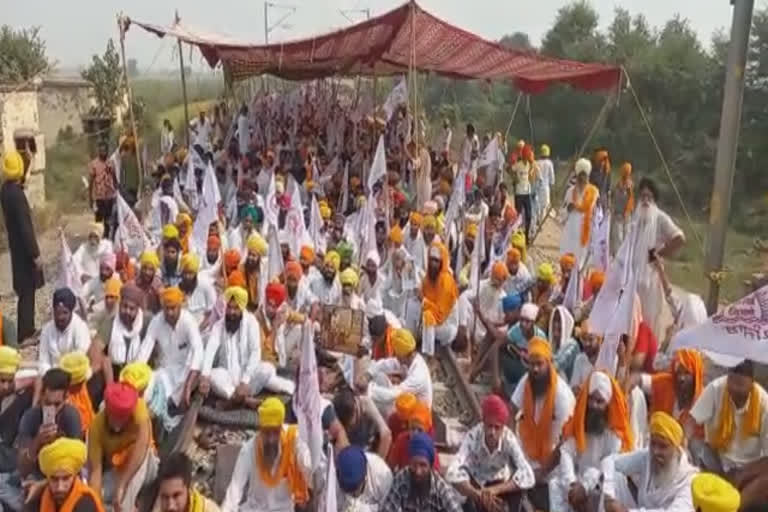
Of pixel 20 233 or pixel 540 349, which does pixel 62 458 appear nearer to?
pixel 540 349

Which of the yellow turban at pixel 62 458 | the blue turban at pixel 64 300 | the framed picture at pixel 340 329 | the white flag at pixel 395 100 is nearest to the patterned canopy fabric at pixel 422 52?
the white flag at pixel 395 100

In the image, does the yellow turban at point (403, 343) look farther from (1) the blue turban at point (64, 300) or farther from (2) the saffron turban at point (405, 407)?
(1) the blue turban at point (64, 300)

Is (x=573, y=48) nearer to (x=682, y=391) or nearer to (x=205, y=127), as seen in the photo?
(x=205, y=127)

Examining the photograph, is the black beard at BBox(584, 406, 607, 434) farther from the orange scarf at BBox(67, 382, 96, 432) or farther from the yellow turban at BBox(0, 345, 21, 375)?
the yellow turban at BBox(0, 345, 21, 375)

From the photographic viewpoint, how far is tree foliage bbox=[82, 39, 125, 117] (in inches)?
952

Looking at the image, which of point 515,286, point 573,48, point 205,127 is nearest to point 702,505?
point 515,286

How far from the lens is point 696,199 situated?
1026 inches

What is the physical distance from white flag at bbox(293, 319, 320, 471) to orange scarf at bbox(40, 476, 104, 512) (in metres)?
1.29

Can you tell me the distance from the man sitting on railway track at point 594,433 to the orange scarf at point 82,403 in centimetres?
275

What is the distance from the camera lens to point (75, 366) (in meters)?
5.56

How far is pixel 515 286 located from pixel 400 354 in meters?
2.61

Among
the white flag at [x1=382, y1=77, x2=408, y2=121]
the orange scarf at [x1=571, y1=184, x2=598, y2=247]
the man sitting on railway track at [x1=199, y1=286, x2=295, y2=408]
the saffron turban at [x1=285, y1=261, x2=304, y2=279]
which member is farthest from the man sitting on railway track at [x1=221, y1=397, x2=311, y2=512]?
the white flag at [x1=382, y1=77, x2=408, y2=121]

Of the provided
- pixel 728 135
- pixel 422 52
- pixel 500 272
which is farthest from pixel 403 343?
pixel 422 52

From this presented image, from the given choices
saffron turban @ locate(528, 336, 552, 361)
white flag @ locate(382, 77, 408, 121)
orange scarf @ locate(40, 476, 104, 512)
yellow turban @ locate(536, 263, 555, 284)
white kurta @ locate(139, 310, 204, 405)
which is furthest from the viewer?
white flag @ locate(382, 77, 408, 121)
